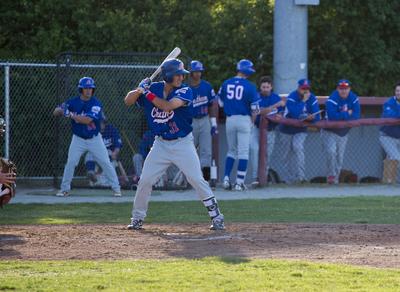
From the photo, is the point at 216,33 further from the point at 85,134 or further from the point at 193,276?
the point at 193,276

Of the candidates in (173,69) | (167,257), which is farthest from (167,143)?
(167,257)

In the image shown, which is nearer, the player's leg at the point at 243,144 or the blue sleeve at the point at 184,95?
the blue sleeve at the point at 184,95

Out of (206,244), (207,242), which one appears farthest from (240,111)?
(206,244)

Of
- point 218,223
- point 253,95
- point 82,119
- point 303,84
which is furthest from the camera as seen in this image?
point 303,84

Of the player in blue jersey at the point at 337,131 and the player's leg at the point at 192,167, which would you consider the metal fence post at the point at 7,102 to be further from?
the player's leg at the point at 192,167

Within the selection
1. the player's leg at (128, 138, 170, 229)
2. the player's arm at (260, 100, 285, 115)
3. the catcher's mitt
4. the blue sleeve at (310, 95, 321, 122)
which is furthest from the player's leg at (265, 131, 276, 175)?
the catcher's mitt

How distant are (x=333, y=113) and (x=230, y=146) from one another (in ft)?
7.14

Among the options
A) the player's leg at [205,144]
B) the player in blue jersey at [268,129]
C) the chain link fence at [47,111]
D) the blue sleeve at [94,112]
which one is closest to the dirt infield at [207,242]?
the blue sleeve at [94,112]

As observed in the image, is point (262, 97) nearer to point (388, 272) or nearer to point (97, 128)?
point (97, 128)

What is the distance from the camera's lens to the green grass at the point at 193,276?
704 cm

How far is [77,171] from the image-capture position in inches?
677

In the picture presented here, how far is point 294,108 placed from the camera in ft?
56.0

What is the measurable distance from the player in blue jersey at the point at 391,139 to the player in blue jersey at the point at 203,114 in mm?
3255

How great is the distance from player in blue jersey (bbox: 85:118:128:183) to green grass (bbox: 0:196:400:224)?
2.61m
